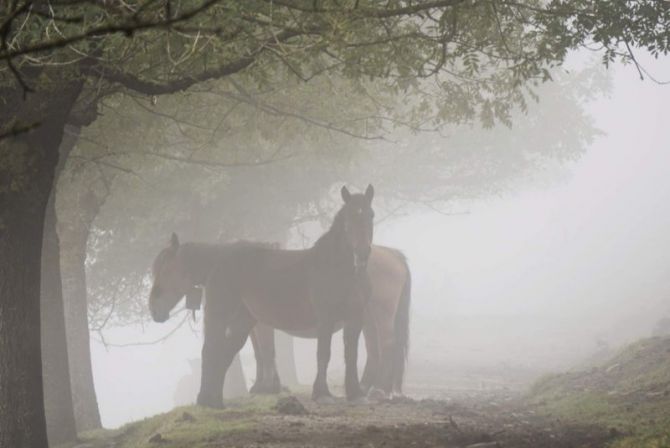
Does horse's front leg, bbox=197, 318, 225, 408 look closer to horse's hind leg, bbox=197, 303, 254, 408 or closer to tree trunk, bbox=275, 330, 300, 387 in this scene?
horse's hind leg, bbox=197, 303, 254, 408

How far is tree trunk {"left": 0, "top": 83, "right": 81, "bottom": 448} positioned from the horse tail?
691 cm

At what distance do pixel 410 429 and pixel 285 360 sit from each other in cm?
1427

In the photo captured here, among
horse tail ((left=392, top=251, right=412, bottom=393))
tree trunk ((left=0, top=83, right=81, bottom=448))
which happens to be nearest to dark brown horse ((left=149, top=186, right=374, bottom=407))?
horse tail ((left=392, top=251, right=412, bottom=393))

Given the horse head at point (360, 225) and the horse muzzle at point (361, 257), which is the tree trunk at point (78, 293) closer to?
the horse head at point (360, 225)

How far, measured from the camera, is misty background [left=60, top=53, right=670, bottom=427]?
89.4ft

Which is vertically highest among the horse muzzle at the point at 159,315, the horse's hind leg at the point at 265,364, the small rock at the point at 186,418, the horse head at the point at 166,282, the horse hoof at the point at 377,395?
the horse head at the point at 166,282

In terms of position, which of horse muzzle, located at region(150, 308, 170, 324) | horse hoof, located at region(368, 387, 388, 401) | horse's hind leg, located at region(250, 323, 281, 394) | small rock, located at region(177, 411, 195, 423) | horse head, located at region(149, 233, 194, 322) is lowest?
horse hoof, located at region(368, 387, 388, 401)

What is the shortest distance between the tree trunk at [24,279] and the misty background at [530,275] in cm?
666

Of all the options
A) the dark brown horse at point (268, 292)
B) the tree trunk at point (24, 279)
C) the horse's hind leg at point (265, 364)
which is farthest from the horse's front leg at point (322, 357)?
the tree trunk at point (24, 279)

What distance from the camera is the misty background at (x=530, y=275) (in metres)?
27.2

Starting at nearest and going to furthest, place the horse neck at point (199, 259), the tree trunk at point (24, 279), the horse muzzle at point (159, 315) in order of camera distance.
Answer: the tree trunk at point (24, 279)
the horse neck at point (199, 259)
the horse muzzle at point (159, 315)

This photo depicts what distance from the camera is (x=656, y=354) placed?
36.8 ft

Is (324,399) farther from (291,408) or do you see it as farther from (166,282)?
(166,282)

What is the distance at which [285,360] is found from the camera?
21.7 metres
